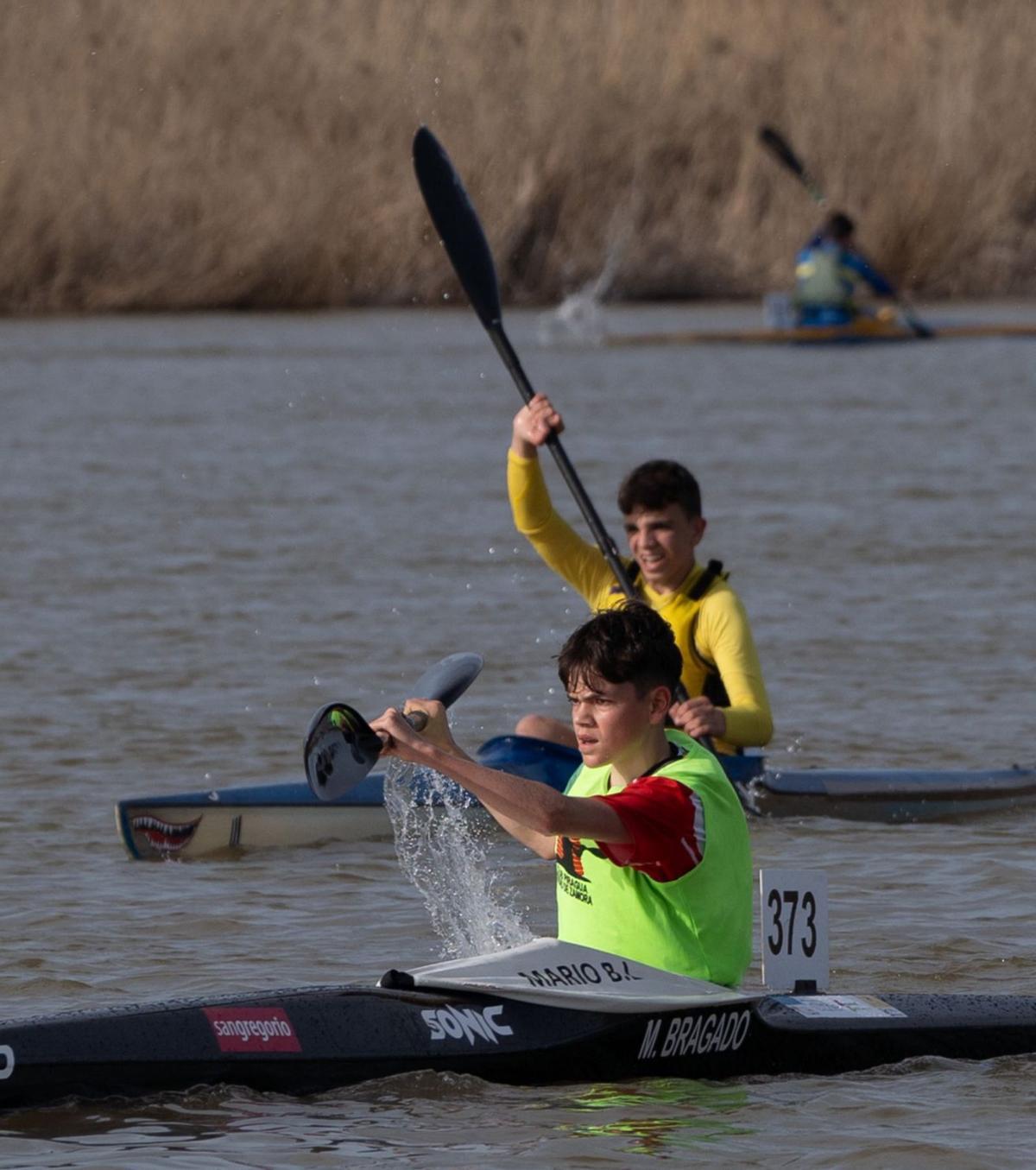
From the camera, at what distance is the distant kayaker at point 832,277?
21.6 m

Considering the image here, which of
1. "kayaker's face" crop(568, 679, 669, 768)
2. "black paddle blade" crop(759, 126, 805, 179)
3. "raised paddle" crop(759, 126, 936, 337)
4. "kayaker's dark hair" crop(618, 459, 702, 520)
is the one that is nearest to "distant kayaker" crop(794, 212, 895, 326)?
"raised paddle" crop(759, 126, 936, 337)

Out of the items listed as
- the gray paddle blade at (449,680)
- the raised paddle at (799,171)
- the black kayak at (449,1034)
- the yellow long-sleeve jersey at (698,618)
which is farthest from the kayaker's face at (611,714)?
the raised paddle at (799,171)

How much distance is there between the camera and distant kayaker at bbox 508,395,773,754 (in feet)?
22.1

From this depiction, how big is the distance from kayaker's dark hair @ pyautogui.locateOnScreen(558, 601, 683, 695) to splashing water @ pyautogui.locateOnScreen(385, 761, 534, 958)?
1582 millimetres

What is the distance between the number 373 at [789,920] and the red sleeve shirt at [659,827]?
0.35 m

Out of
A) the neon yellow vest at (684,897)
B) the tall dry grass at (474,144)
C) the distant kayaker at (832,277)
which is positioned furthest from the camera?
the tall dry grass at (474,144)

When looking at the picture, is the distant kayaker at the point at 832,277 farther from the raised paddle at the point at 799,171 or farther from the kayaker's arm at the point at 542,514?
the kayaker's arm at the point at 542,514

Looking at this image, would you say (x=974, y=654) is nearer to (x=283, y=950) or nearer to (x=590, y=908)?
(x=283, y=950)

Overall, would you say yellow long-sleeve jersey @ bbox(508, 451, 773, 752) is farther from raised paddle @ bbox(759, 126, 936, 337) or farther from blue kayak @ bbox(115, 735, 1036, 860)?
raised paddle @ bbox(759, 126, 936, 337)

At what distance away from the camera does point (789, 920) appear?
4.86m

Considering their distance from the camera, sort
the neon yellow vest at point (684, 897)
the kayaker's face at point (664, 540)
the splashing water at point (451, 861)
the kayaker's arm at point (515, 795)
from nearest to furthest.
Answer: the kayaker's arm at point (515, 795)
the neon yellow vest at point (684, 897)
the splashing water at point (451, 861)
the kayaker's face at point (664, 540)

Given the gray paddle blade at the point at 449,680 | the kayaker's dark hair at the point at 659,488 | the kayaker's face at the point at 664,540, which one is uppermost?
the kayaker's dark hair at the point at 659,488

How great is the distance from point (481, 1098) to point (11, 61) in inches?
867

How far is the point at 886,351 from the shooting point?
24.3m
